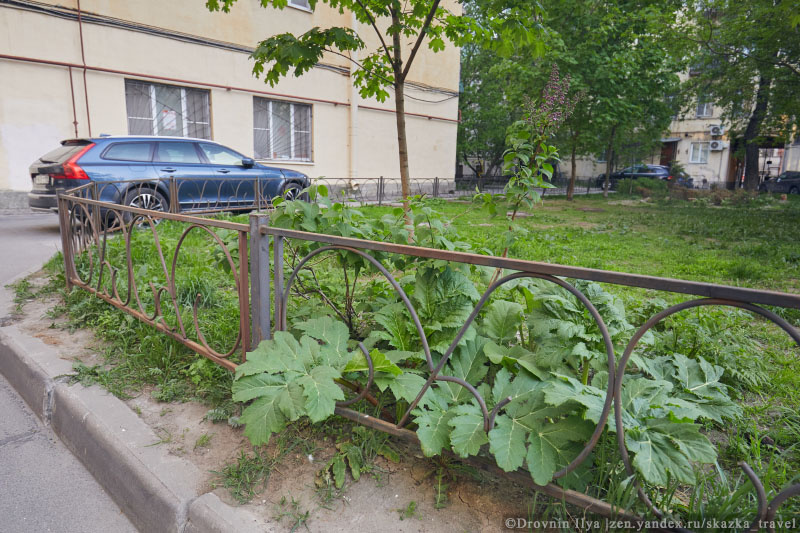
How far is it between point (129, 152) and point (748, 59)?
49.9 ft

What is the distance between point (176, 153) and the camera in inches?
353

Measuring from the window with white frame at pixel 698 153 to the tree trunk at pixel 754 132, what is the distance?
660 inches

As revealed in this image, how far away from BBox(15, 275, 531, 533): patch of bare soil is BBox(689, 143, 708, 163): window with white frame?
41.7 metres

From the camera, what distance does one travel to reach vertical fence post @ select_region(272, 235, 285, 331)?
7.85ft

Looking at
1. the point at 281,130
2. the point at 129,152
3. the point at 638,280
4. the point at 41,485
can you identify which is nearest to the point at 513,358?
the point at 638,280

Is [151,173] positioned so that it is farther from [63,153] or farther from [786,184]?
[786,184]

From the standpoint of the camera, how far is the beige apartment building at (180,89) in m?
10.1

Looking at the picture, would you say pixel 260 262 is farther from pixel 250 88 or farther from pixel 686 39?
pixel 686 39

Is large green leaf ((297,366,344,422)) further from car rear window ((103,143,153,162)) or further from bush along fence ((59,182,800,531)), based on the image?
car rear window ((103,143,153,162))

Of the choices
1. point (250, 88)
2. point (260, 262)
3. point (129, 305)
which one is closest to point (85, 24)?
point (250, 88)

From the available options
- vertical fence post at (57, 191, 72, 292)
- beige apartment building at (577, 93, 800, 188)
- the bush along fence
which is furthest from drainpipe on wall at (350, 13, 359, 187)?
beige apartment building at (577, 93, 800, 188)

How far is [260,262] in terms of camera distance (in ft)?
7.96

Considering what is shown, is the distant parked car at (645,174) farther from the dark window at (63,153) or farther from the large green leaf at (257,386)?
the large green leaf at (257,386)

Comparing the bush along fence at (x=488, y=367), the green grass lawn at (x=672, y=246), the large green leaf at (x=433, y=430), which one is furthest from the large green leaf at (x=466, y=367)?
the green grass lawn at (x=672, y=246)
